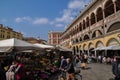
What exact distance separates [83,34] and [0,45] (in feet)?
101

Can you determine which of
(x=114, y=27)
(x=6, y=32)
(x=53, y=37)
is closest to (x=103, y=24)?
(x=114, y=27)

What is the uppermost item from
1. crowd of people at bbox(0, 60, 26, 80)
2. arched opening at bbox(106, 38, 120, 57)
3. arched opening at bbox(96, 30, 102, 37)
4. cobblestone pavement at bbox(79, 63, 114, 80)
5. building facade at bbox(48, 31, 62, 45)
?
building facade at bbox(48, 31, 62, 45)

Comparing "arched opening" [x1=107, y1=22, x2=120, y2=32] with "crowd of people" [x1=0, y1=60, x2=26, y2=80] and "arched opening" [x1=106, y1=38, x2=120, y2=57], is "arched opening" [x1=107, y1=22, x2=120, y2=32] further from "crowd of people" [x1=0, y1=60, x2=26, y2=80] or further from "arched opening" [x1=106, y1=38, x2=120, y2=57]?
"crowd of people" [x1=0, y1=60, x2=26, y2=80]

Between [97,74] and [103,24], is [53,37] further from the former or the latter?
[97,74]

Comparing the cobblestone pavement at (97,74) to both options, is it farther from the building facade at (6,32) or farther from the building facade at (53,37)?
the building facade at (53,37)

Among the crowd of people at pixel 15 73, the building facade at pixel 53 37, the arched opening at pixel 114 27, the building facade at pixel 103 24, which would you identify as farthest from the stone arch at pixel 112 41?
the building facade at pixel 53 37

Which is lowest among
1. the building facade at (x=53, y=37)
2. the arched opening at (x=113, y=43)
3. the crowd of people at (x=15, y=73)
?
the crowd of people at (x=15, y=73)

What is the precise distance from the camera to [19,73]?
300 inches

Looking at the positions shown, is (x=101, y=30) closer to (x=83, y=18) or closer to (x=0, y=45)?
(x=83, y=18)

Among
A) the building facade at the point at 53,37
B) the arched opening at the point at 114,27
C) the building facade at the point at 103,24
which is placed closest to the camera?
the arched opening at the point at 114,27

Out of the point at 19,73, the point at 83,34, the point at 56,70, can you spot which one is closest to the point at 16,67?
the point at 19,73

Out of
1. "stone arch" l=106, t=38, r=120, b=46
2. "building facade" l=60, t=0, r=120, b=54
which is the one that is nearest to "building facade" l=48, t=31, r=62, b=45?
"building facade" l=60, t=0, r=120, b=54

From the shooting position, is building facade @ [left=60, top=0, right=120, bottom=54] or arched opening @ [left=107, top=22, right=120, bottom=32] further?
building facade @ [left=60, top=0, right=120, bottom=54]

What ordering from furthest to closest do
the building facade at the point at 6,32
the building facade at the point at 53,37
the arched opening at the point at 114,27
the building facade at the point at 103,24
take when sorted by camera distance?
the building facade at the point at 53,37 < the building facade at the point at 6,32 < the building facade at the point at 103,24 < the arched opening at the point at 114,27
